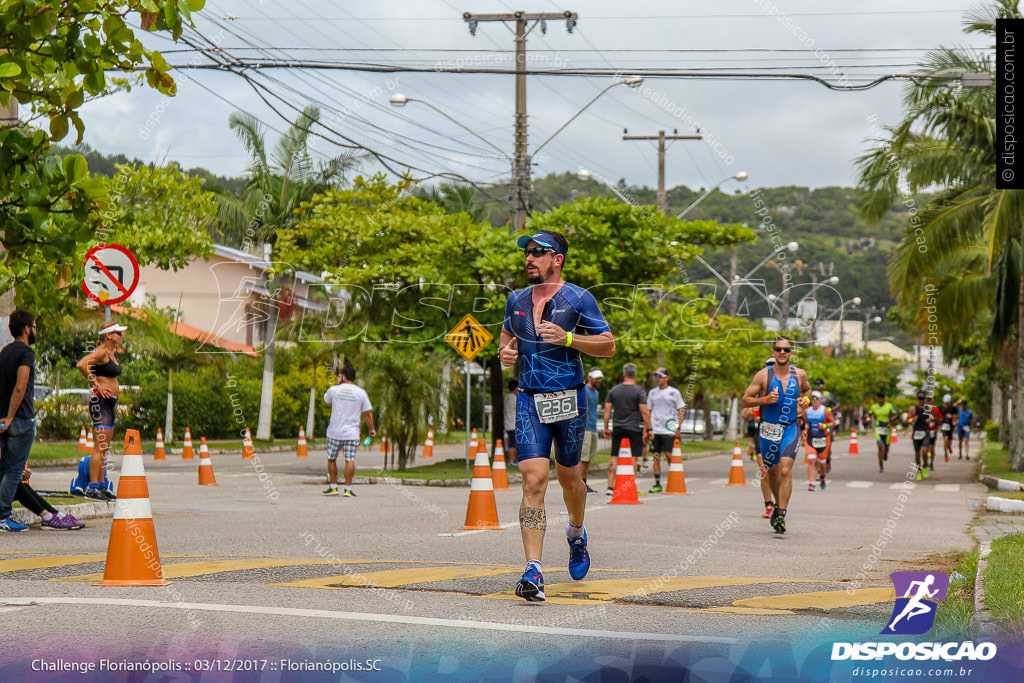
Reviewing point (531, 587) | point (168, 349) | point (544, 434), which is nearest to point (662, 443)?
point (544, 434)

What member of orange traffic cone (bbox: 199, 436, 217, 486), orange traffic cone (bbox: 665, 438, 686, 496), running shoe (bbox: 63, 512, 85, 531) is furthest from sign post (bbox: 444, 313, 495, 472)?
running shoe (bbox: 63, 512, 85, 531)

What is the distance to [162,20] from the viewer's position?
778 centimetres

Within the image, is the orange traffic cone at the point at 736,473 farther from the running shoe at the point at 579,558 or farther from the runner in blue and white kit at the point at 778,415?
the running shoe at the point at 579,558

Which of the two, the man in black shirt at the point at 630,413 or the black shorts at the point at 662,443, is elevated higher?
the man in black shirt at the point at 630,413

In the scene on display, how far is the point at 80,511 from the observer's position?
42.6 feet

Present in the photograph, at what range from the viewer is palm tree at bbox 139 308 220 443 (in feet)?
105

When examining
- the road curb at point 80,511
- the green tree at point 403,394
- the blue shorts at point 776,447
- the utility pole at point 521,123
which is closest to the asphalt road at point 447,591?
the road curb at point 80,511

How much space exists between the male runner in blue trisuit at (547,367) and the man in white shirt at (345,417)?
1003 cm

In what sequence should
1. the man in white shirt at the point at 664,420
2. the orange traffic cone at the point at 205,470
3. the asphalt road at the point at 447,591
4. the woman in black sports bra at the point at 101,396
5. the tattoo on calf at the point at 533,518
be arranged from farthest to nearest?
the man in white shirt at the point at 664,420, the orange traffic cone at the point at 205,470, the woman in black sports bra at the point at 101,396, the tattoo on calf at the point at 533,518, the asphalt road at the point at 447,591

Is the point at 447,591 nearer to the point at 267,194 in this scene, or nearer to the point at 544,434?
the point at 544,434

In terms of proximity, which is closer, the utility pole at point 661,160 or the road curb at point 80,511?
the road curb at point 80,511

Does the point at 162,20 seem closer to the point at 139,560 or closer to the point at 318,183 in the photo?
the point at 139,560

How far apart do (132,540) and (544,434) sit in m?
2.59

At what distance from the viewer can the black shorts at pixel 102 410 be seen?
13.8m
